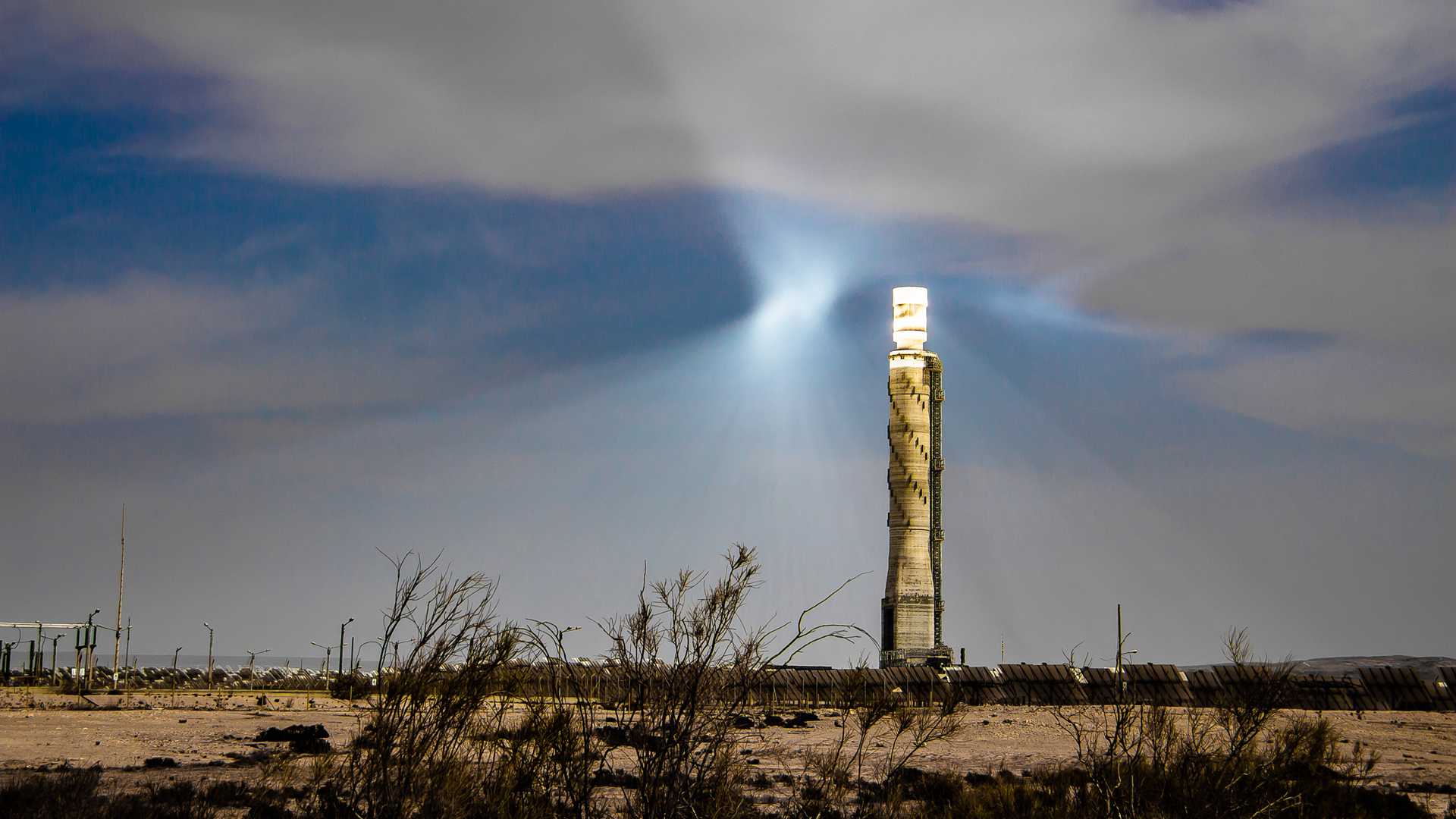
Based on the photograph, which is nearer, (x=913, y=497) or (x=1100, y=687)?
(x=1100, y=687)

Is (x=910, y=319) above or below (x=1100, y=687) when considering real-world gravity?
above

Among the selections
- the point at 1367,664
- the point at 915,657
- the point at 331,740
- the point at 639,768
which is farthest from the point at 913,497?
the point at 1367,664

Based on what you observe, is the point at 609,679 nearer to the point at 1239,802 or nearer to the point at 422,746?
the point at 422,746

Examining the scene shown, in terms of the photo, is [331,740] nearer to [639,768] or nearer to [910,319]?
[639,768]

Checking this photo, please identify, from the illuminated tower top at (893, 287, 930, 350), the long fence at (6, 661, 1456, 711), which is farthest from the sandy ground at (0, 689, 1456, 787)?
the illuminated tower top at (893, 287, 930, 350)

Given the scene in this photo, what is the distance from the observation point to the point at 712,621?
14453 mm

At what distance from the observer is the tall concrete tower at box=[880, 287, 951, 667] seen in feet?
191

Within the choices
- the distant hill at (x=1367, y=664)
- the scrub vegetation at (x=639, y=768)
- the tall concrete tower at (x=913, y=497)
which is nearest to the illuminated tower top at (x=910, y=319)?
the tall concrete tower at (x=913, y=497)

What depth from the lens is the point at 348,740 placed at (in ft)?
98.6

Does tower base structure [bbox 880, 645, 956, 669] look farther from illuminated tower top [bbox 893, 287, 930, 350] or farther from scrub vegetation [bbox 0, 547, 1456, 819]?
scrub vegetation [bbox 0, 547, 1456, 819]

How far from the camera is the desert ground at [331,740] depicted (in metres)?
24.7

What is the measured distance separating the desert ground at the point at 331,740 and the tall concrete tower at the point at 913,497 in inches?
568

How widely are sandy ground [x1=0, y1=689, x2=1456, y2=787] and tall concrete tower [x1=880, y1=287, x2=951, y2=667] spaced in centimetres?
1480

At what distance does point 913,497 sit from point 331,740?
3492 centimetres
